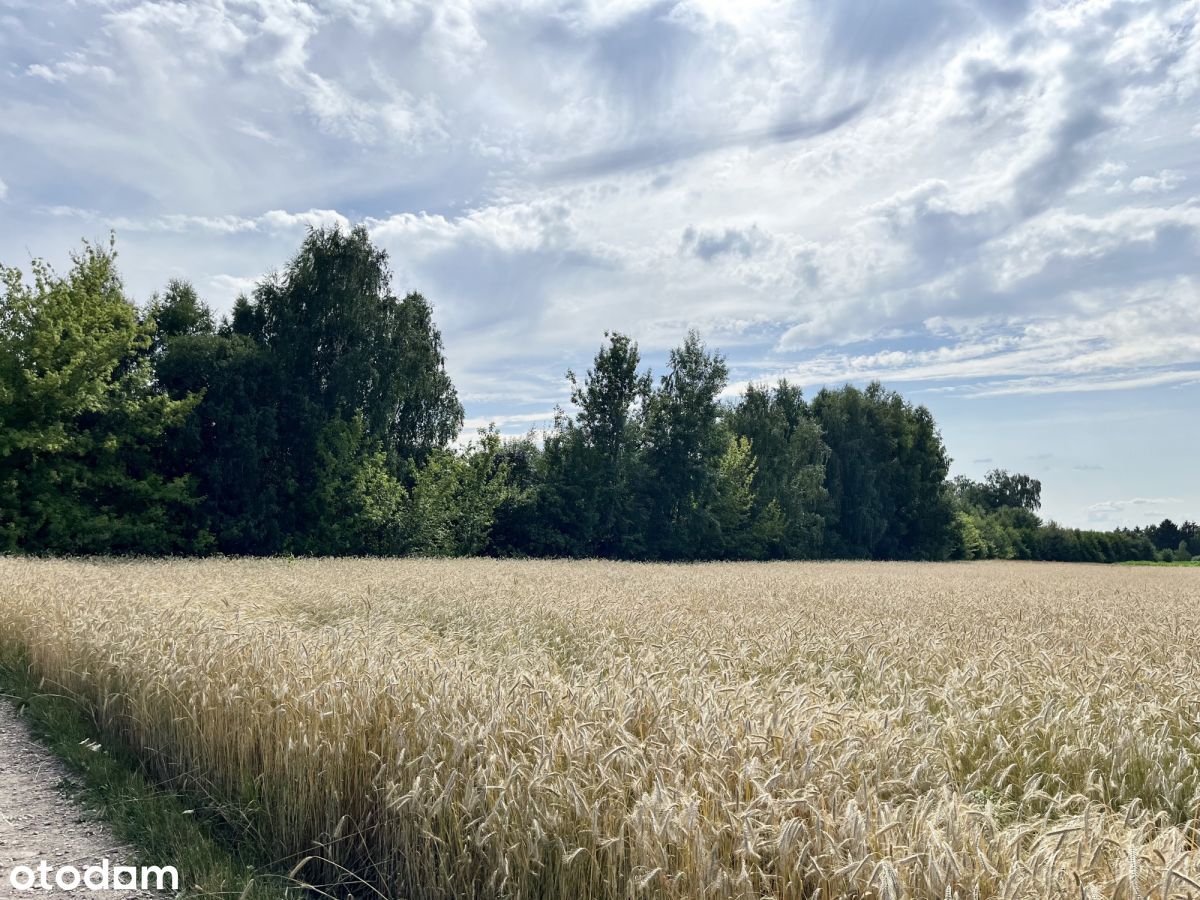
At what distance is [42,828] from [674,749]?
15.0ft

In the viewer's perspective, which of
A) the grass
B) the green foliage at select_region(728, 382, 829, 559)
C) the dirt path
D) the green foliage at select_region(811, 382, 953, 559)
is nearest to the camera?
the grass

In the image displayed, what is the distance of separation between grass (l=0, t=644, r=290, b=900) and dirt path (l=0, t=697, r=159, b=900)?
95mm

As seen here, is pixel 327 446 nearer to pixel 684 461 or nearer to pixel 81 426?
pixel 81 426

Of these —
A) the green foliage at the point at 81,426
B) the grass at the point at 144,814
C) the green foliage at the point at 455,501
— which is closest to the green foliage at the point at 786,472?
the green foliage at the point at 455,501

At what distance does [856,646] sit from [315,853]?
529 centimetres

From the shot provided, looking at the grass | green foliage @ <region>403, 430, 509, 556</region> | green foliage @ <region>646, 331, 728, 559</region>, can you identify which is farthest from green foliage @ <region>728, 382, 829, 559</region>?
the grass

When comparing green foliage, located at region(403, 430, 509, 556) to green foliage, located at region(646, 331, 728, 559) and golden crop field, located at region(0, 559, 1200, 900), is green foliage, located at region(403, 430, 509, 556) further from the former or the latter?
golden crop field, located at region(0, 559, 1200, 900)

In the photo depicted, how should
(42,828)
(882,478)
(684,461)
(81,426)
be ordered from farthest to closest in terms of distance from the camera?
1. (882,478)
2. (684,461)
3. (81,426)
4. (42,828)

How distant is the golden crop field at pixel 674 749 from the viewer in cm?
279

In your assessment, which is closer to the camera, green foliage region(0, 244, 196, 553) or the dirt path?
the dirt path

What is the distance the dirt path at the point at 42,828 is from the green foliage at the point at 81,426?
20.8m

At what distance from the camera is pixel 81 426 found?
84.4ft

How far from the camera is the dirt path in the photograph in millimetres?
4477

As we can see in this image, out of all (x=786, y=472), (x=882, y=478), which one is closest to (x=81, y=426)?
(x=786, y=472)
